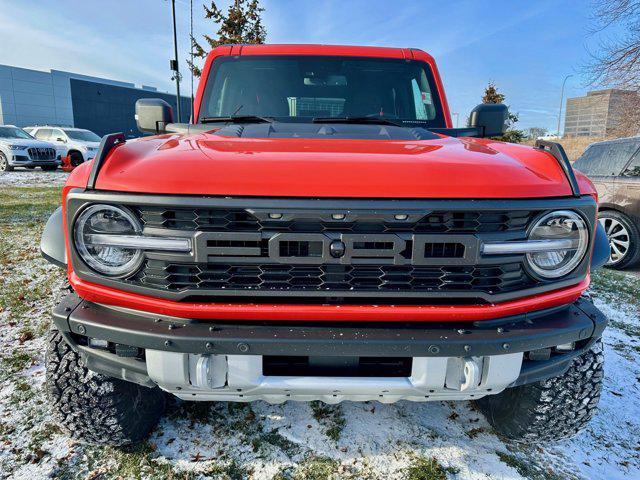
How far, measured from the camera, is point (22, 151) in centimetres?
1473

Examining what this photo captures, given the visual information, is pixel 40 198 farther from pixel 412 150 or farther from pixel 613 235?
pixel 613 235

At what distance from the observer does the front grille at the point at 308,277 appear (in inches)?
60.6

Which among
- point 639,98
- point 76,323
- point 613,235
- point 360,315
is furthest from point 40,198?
point 639,98

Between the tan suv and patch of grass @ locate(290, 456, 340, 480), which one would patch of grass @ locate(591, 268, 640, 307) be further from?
patch of grass @ locate(290, 456, 340, 480)

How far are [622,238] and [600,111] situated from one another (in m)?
19.8

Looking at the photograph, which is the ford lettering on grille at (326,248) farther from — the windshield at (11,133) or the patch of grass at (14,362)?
the windshield at (11,133)

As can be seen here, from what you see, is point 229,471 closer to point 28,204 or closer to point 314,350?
point 314,350

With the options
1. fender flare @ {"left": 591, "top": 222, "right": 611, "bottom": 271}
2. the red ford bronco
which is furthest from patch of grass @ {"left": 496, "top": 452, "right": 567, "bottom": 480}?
fender flare @ {"left": 591, "top": 222, "right": 611, "bottom": 271}

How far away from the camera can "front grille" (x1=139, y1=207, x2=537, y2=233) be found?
4.91 feet

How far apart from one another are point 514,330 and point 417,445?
38.2 inches

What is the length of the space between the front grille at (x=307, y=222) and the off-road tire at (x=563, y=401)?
934 millimetres

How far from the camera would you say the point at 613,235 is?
5.52 meters

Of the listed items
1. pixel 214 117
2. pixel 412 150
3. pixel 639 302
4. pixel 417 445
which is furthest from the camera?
pixel 639 302

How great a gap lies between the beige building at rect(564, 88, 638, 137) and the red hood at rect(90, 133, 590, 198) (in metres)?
15.6
